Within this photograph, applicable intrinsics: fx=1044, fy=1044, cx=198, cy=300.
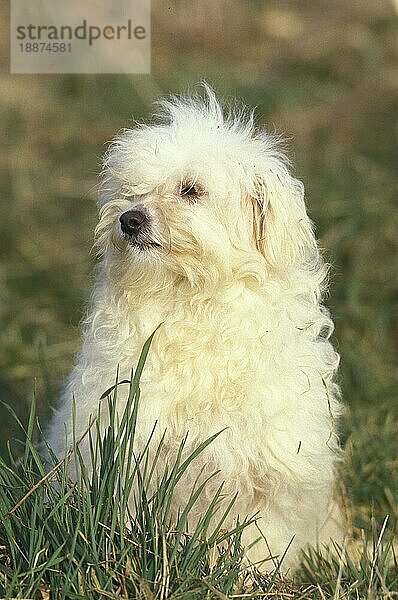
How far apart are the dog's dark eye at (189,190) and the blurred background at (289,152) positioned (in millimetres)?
987

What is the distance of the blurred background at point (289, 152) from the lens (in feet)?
17.3

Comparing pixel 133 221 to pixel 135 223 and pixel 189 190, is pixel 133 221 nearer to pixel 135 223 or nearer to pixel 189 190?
pixel 135 223

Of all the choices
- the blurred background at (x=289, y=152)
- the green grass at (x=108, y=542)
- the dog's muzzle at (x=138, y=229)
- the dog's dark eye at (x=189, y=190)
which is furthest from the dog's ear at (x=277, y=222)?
the blurred background at (x=289, y=152)

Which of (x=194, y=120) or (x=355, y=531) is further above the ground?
(x=194, y=120)

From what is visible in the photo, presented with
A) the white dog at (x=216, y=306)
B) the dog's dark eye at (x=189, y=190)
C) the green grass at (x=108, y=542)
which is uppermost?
the dog's dark eye at (x=189, y=190)

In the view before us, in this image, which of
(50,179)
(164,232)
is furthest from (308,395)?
(50,179)

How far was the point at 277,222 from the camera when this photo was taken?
3.43m

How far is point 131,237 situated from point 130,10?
5.45m

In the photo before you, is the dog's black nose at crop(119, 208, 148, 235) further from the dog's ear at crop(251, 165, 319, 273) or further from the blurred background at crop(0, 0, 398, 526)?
the blurred background at crop(0, 0, 398, 526)

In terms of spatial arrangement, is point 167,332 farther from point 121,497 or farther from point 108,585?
point 108,585

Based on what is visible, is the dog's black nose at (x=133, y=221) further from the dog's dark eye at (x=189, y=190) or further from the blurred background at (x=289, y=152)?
the blurred background at (x=289, y=152)

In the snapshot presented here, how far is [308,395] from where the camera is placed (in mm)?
3529

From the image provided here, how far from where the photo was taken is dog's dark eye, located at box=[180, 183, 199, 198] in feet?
11.1

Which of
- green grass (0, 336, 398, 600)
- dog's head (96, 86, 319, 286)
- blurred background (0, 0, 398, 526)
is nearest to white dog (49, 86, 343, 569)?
dog's head (96, 86, 319, 286)
